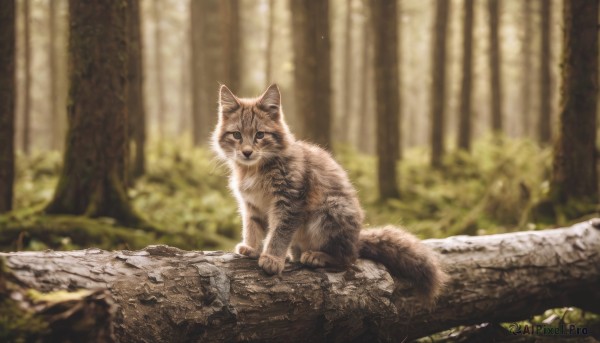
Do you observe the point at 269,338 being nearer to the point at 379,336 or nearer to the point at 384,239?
the point at 379,336

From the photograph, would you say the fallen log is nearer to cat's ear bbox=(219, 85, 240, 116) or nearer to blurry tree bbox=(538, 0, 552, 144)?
cat's ear bbox=(219, 85, 240, 116)

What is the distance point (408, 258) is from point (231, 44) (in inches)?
545

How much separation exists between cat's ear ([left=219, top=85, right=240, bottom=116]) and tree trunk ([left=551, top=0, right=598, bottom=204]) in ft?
19.4

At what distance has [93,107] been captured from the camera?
300 inches

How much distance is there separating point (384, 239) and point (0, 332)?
11.4 ft

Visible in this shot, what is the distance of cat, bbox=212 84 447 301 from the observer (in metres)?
4.99

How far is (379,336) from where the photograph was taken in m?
4.87

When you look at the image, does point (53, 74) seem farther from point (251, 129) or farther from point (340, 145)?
point (251, 129)

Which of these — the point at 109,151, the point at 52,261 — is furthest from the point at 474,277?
the point at 109,151

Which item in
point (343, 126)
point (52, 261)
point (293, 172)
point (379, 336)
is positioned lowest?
point (379, 336)

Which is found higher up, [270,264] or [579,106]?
[579,106]

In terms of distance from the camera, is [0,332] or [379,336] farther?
[379,336]

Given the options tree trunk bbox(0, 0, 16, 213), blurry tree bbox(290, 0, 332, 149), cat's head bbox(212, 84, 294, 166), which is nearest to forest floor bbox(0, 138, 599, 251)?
tree trunk bbox(0, 0, 16, 213)

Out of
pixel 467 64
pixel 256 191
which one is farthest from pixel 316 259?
pixel 467 64
